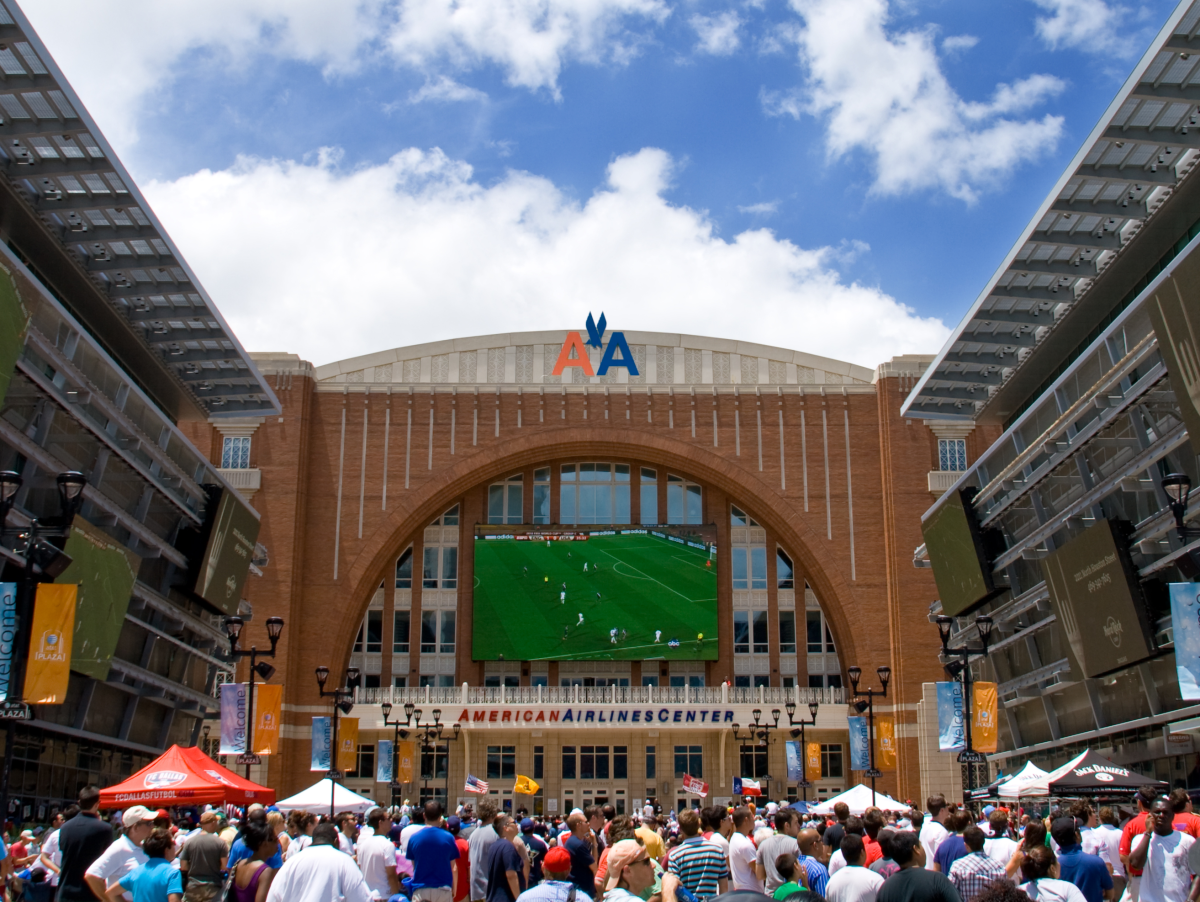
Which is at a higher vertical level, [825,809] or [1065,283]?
[1065,283]

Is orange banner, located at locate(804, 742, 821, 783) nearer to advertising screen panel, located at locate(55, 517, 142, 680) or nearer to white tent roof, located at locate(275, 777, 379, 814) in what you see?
white tent roof, located at locate(275, 777, 379, 814)

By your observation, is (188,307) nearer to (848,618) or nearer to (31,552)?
(31,552)

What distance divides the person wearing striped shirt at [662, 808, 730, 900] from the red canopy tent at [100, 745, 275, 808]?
1278cm

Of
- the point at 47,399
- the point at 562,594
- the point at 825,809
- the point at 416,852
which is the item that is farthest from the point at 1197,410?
the point at 562,594

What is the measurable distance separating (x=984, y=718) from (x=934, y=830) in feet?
65.3

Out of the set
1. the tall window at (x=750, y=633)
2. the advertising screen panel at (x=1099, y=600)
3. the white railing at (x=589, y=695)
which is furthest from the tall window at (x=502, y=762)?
the advertising screen panel at (x=1099, y=600)

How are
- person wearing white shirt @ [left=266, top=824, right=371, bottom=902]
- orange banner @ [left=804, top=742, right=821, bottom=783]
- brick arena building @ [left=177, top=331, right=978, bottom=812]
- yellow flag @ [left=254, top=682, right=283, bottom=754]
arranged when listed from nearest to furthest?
→ person wearing white shirt @ [left=266, top=824, right=371, bottom=902] < yellow flag @ [left=254, top=682, right=283, bottom=754] < orange banner @ [left=804, top=742, right=821, bottom=783] < brick arena building @ [left=177, top=331, right=978, bottom=812]

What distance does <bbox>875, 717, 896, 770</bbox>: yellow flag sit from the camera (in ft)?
163

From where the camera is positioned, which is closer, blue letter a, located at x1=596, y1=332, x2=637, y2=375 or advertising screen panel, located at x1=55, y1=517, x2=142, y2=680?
advertising screen panel, located at x1=55, y1=517, x2=142, y2=680

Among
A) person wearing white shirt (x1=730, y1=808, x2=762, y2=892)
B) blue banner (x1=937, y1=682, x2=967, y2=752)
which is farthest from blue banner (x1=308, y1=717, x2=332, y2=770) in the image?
person wearing white shirt (x1=730, y1=808, x2=762, y2=892)

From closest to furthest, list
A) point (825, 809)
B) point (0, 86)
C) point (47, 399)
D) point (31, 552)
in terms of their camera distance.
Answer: point (31, 552) → point (825, 809) → point (0, 86) → point (47, 399)

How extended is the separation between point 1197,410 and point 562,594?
3771cm

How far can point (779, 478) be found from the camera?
195ft

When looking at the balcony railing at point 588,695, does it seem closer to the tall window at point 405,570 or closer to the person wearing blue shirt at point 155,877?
the tall window at point 405,570
